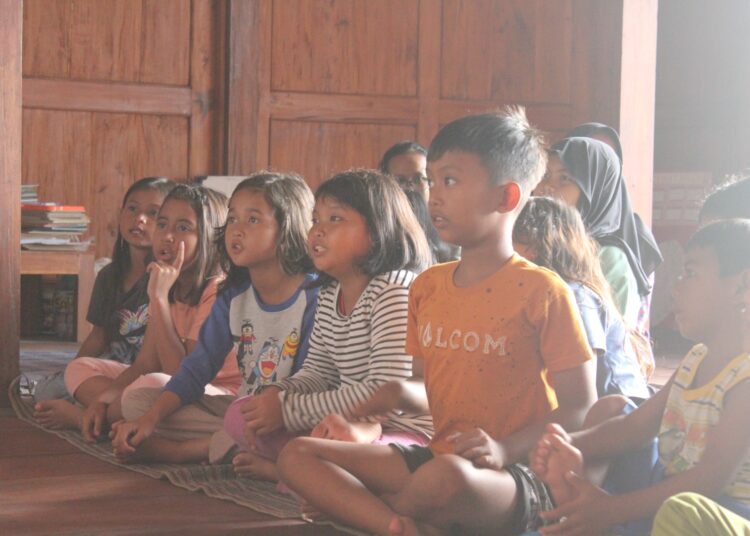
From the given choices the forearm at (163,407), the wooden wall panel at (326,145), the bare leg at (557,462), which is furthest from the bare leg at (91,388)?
the wooden wall panel at (326,145)

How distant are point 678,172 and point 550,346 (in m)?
4.32

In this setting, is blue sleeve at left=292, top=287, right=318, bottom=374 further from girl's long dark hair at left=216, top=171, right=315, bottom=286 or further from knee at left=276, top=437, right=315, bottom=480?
knee at left=276, top=437, right=315, bottom=480

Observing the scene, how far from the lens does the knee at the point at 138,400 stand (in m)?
2.58

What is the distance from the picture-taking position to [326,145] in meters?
5.43

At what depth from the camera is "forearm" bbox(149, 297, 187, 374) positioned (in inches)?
108

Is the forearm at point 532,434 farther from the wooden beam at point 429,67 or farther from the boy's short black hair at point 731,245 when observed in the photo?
the wooden beam at point 429,67

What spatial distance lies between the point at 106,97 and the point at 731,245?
3.91 meters

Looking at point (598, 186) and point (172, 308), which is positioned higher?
point (598, 186)

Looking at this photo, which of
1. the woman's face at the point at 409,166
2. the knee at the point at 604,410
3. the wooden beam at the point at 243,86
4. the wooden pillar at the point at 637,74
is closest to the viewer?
the knee at the point at 604,410

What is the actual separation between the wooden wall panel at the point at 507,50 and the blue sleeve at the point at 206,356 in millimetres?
3285

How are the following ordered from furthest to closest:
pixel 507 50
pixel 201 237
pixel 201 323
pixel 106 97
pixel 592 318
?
pixel 507 50 → pixel 106 97 → pixel 201 237 → pixel 201 323 → pixel 592 318

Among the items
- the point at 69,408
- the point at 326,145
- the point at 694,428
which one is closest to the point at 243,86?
the point at 326,145

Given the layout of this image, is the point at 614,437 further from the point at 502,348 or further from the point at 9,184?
the point at 9,184

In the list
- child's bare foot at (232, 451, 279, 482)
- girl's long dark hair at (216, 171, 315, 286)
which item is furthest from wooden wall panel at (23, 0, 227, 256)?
child's bare foot at (232, 451, 279, 482)
